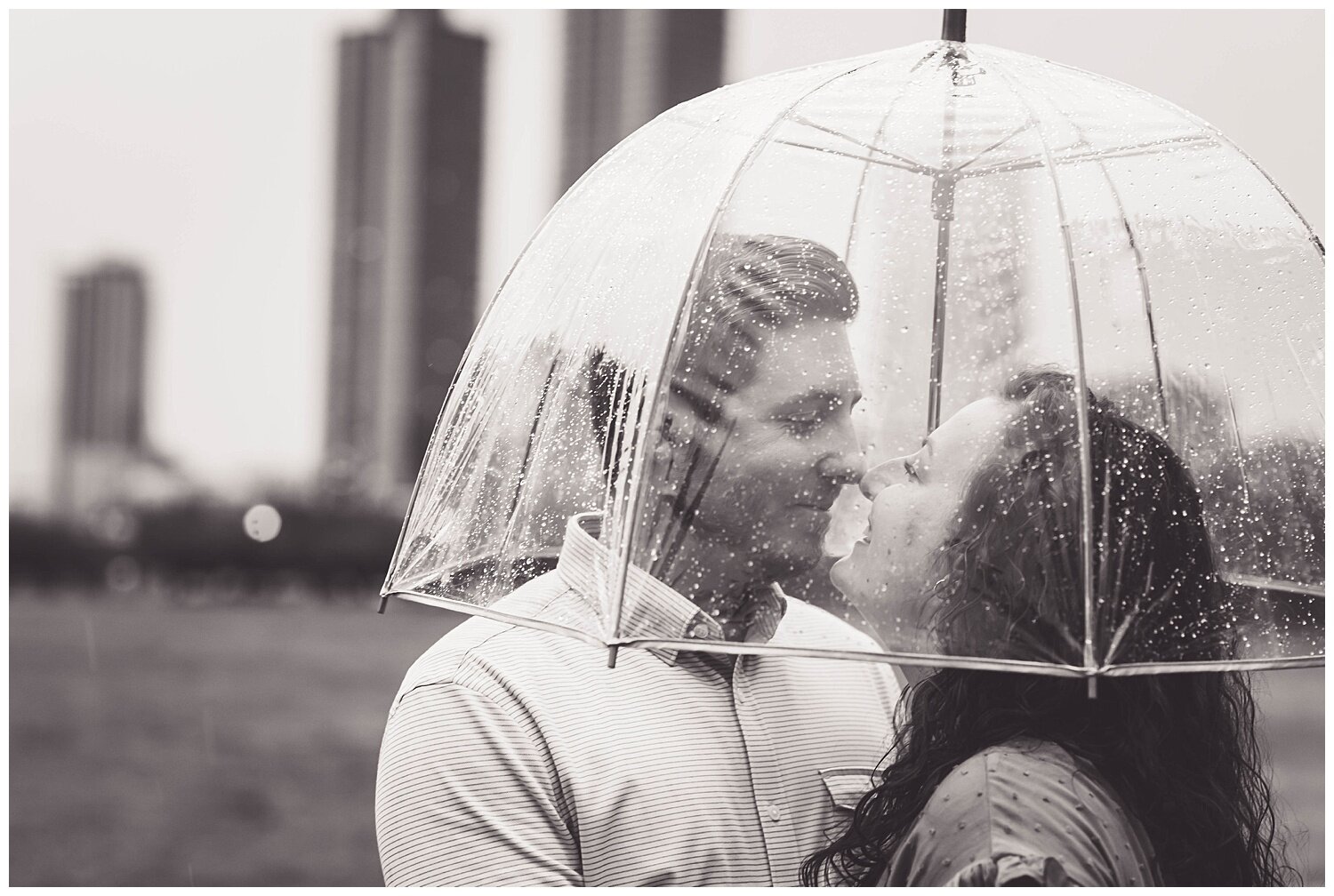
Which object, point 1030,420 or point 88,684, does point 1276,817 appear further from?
point 88,684

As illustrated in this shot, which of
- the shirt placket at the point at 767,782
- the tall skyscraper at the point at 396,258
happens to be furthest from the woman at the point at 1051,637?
the tall skyscraper at the point at 396,258

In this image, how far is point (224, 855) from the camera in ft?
46.0

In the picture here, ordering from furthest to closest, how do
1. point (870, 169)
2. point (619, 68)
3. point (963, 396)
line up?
point (619, 68) < point (870, 169) < point (963, 396)

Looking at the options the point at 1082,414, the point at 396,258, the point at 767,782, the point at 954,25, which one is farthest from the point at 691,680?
the point at 396,258

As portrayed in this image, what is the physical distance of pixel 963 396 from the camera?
2059mm

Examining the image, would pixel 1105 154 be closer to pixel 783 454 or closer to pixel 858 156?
pixel 858 156

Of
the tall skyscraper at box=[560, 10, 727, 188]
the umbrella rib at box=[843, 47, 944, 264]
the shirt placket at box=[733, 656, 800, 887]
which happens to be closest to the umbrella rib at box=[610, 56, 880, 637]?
the umbrella rib at box=[843, 47, 944, 264]

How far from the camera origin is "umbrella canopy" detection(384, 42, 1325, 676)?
1.99 metres

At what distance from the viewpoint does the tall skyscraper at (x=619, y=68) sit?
6.52 meters

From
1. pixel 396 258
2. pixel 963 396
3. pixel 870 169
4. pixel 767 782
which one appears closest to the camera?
pixel 963 396

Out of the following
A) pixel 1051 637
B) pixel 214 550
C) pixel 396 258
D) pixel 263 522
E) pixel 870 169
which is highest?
pixel 870 169

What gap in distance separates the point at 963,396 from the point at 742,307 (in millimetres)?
368

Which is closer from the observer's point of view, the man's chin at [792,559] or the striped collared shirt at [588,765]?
the man's chin at [792,559]

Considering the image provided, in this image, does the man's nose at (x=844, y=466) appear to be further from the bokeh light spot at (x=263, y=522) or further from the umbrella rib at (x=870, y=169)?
the bokeh light spot at (x=263, y=522)
